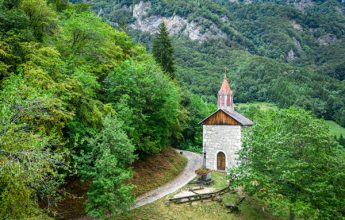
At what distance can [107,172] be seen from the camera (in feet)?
55.7

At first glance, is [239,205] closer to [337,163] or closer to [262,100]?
[337,163]

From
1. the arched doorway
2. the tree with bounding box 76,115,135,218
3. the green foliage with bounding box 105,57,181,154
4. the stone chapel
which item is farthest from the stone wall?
the tree with bounding box 76,115,135,218

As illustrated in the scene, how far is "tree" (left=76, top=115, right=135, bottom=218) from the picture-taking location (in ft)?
55.2

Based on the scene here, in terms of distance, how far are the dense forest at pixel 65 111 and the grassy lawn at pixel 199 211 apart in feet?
8.76

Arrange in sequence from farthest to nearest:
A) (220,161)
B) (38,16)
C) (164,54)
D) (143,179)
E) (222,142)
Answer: (164,54) < (220,161) < (222,142) < (143,179) < (38,16)

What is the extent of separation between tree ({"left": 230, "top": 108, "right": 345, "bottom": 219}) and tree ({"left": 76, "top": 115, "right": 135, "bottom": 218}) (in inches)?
378

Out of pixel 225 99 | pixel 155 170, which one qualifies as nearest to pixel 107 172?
pixel 155 170

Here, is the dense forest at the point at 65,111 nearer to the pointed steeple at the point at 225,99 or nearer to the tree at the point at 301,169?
the pointed steeple at the point at 225,99

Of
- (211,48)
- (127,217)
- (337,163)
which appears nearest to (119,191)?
(127,217)

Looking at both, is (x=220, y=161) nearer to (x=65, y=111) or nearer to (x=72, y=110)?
(x=72, y=110)

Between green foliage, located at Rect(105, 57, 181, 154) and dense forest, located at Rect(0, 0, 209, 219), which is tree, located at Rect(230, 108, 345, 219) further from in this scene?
dense forest, located at Rect(0, 0, 209, 219)

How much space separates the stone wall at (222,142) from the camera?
32.4 meters

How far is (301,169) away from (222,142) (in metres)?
12.7

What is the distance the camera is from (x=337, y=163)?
2088cm
